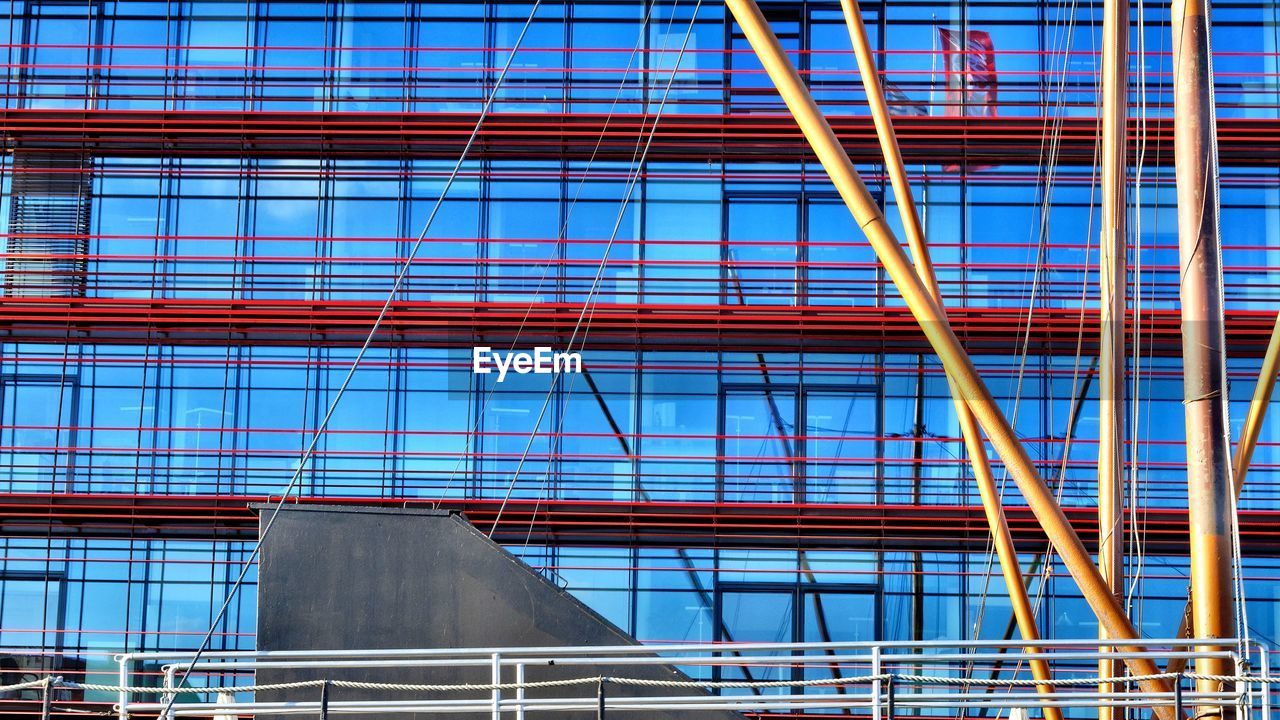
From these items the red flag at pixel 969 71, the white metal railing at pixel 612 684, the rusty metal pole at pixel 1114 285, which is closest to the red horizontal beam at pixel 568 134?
the red flag at pixel 969 71

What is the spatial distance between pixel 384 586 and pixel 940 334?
208 inches

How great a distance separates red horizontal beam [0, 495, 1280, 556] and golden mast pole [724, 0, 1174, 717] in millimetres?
15608

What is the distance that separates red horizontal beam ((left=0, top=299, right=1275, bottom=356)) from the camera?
2858 cm

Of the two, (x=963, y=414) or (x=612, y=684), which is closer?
(x=612, y=684)

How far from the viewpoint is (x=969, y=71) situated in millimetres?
30719

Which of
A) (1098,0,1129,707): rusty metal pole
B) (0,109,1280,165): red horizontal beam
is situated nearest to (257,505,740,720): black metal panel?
(1098,0,1129,707): rusty metal pole

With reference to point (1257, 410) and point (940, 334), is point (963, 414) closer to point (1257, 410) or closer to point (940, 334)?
point (1257, 410)

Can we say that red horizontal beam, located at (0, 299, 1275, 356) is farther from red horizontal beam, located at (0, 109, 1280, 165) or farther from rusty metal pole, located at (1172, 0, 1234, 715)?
rusty metal pole, located at (1172, 0, 1234, 715)

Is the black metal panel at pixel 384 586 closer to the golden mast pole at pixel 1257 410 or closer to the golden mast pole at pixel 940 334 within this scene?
the golden mast pole at pixel 940 334

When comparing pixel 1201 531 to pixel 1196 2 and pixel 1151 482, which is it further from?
pixel 1151 482

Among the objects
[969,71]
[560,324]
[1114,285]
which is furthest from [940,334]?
[969,71]

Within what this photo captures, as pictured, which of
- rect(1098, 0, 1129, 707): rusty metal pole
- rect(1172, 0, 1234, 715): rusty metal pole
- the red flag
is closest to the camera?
rect(1172, 0, 1234, 715): rusty metal pole

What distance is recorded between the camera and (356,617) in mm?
13172

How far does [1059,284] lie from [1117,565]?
650 inches
